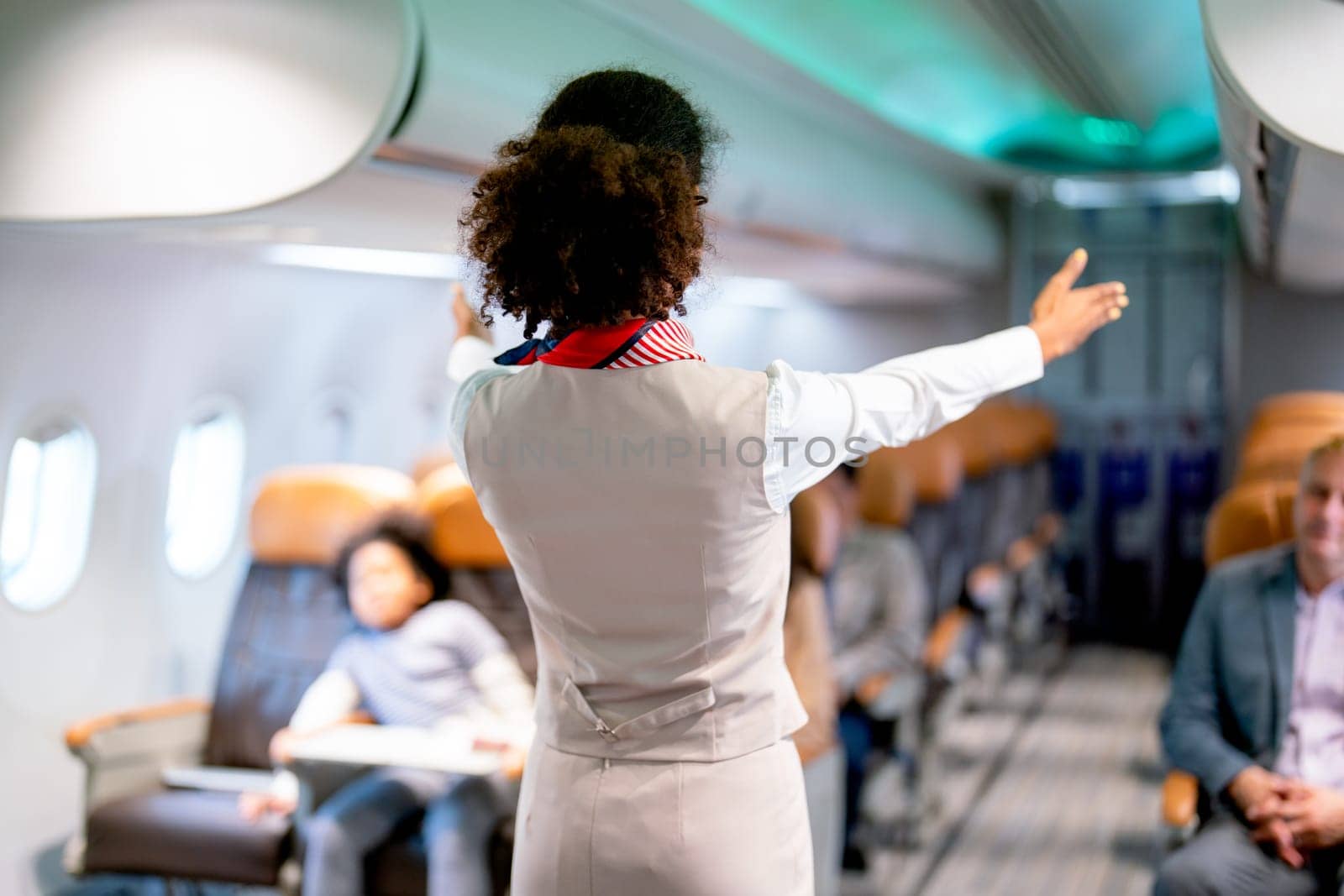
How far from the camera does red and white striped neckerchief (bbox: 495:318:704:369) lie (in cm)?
140

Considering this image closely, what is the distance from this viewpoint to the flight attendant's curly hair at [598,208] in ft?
4.48

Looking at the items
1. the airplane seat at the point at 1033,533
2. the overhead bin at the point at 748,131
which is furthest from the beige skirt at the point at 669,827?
the airplane seat at the point at 1033,533

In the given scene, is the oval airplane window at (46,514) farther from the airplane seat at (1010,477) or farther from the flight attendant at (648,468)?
the airplane seat at (1010,477)

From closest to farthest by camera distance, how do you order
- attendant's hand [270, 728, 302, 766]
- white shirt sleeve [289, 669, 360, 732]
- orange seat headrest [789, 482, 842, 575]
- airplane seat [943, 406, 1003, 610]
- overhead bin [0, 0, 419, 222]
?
overhead bin [0, 0, 419, 222] → attendant's hand [270, 728, 302, 766] → orange seat headrest [789, 482, 842, 575] → white shirt sleeve [289, 669, 360, 732] → airplane seat [943, 406, 1003, 610]

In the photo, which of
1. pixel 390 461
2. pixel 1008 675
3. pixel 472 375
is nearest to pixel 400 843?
pixel 472 375

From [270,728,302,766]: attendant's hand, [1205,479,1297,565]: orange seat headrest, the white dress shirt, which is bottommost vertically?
[270,728,302,766]: attendant's hand

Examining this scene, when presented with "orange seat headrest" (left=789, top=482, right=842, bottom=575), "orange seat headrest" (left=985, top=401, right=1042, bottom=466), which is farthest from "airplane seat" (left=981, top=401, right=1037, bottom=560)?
"orange seat headrest" (left=789, top=482, right=842, bottom=575)

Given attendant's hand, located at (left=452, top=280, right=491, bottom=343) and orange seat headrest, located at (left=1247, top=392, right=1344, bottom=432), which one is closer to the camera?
attendant's hand, located at (left=452, top=280, right=491, bottom=343)

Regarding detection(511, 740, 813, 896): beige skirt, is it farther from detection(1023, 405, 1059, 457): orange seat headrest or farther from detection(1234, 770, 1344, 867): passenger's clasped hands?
detection(1023, 405, 1059, 457): orange seat headrest

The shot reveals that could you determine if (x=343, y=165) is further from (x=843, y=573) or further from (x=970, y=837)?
(x=970, y=837)

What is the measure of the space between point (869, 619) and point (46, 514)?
2421 millimetres

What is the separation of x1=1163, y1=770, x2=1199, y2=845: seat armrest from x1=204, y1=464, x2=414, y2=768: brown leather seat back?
1.99 meters

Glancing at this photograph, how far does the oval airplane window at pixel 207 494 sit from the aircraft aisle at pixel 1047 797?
7.63ft

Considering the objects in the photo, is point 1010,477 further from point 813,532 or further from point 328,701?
point 328,701
